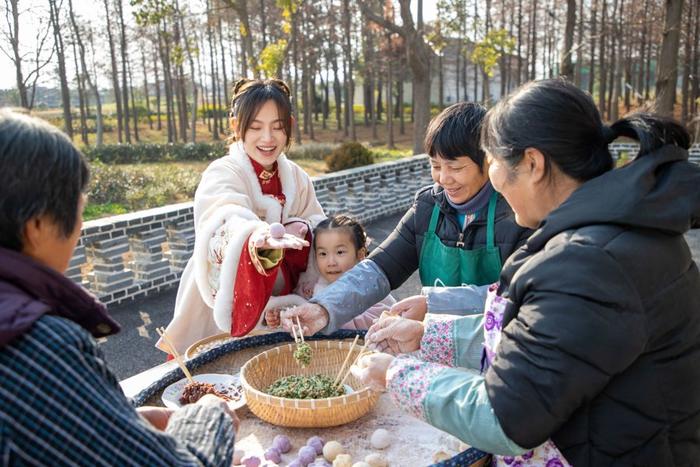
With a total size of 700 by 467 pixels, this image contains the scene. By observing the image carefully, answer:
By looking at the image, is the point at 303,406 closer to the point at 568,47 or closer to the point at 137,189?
the point at 137,189

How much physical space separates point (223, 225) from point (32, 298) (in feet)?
5.49

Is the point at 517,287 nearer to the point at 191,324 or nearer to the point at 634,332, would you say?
the point at 634,332

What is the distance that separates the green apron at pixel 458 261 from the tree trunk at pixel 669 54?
33.2 feet

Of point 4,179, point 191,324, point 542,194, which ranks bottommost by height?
point 191,324

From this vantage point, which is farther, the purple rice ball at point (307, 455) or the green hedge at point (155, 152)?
the green hedge at point (155, 152)

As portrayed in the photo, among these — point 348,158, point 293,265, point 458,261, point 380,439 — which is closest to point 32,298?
point 380,439

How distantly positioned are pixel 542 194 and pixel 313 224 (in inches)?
76.5

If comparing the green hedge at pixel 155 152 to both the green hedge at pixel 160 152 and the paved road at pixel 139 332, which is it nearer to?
the green hedge at pixel 160 152

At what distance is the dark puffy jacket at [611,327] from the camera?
134cm

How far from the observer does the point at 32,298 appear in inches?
44.6

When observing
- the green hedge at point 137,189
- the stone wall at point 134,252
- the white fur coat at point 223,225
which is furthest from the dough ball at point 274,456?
the green hedge at point 137,189

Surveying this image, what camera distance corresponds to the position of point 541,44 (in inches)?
1387

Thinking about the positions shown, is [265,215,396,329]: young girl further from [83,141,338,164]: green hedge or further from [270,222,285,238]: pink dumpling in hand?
[83,141,338,164]: green hedge

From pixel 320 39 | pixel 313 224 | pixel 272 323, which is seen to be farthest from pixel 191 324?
pixel 320 39
